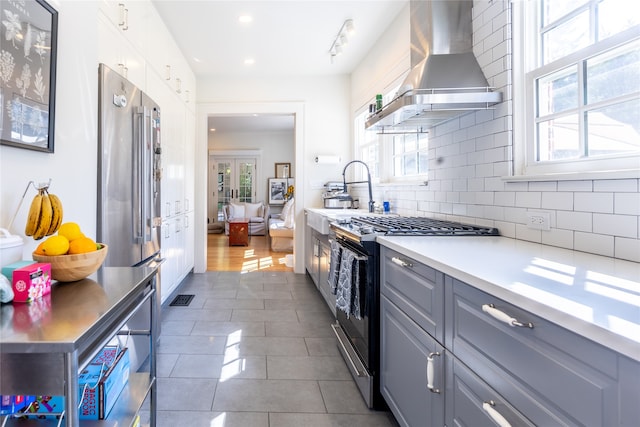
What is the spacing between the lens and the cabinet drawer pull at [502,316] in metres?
0.77

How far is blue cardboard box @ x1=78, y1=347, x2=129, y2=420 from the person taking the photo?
3.29ft

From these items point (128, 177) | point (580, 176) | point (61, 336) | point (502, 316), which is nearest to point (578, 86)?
point (580, 176)

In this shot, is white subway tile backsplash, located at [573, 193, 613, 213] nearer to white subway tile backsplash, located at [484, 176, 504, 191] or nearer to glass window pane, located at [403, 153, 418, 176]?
white subway tile backsplash, located at [484, 176, 504, 191]

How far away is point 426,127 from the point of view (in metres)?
2.59

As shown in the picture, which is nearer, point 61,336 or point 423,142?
point 61,336

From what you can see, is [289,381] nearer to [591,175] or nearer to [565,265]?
[565,265]

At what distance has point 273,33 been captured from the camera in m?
3.53

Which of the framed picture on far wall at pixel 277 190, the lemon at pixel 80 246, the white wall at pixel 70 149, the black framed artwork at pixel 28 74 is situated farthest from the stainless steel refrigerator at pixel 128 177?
the framed picture on far wall at pixel 277 190

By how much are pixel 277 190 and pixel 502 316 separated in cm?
876

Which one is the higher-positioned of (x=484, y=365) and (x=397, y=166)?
(x=397, y=166)

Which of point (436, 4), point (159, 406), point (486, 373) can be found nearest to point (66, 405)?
point (486, 373)

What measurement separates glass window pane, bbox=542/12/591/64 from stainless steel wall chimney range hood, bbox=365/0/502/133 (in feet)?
0.93

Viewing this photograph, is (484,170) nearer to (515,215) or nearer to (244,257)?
(515,215)

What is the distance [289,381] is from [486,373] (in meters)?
1.39
